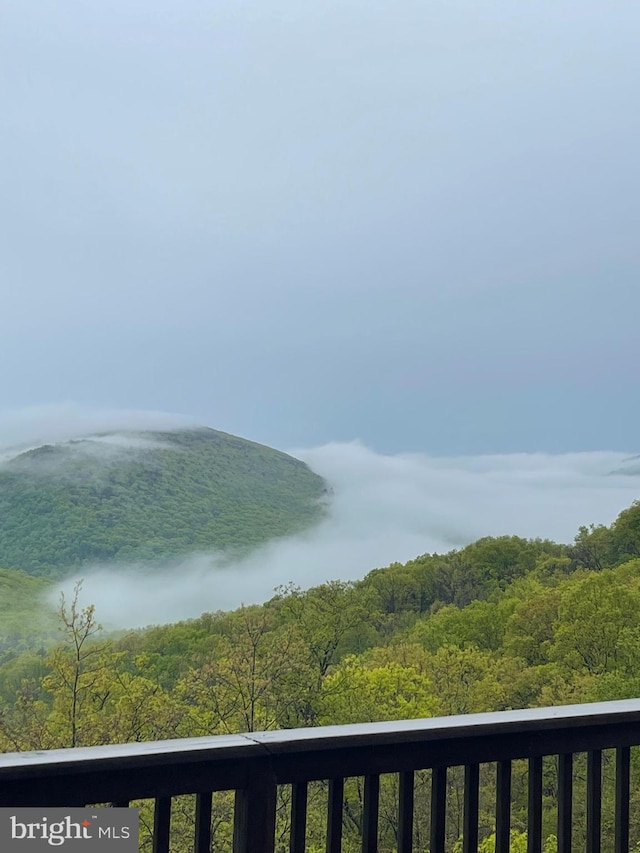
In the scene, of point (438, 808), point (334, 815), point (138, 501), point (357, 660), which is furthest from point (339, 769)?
point (138, 501)

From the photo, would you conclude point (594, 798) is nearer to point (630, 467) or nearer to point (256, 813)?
point (256, 813)

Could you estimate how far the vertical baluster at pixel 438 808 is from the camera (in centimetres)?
119

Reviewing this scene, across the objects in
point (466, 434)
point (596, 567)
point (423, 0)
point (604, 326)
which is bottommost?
point (596, 567)

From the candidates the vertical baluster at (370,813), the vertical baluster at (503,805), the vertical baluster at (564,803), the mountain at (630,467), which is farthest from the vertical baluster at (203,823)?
the mountain at (630,467)

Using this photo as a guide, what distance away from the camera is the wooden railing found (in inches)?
37.6

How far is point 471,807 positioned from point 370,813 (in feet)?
0.58

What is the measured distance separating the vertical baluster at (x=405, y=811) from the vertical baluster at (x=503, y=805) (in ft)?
0.50

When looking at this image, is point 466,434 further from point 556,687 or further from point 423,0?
point 556,687

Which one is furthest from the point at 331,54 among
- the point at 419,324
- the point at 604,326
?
the point at 604,326

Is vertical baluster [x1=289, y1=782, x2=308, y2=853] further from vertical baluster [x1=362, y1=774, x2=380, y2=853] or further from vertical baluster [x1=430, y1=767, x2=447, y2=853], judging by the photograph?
vertical baluster [x1=430, y1=767, x2=447, y2=853]

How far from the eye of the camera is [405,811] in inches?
46.2

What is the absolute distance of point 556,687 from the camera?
1160 cm

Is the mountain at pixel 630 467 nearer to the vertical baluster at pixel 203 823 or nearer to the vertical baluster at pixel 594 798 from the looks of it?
the vertical baluster at pixel 594 798

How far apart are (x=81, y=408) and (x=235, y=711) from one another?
16.1 metres
